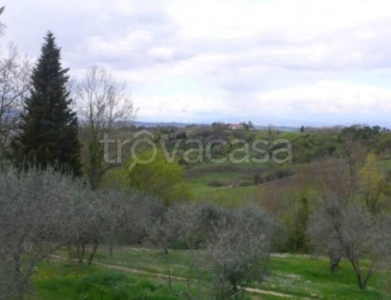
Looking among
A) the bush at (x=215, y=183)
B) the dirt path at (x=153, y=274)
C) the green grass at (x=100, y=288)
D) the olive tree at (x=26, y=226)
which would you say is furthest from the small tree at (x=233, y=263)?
the bush at (x=215, y=183)

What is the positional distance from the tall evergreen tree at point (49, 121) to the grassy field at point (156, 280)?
8.07 meters

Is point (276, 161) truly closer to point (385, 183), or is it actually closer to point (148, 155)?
point (385, 183)

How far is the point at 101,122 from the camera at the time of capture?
43.7 meters

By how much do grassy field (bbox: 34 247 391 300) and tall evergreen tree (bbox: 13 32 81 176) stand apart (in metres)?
8.07

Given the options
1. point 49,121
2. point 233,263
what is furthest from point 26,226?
point 49,121

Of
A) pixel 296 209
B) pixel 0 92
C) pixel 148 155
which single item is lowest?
pixel 296 209

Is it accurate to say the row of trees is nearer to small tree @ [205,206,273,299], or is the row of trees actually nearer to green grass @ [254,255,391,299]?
small tree @ [205,206,273,299]

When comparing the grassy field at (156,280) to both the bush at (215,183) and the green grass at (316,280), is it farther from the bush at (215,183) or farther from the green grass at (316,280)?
the bush at (215,183)

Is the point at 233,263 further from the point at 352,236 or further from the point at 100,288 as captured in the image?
the point at 352,236

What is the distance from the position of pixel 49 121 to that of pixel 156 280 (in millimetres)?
17900

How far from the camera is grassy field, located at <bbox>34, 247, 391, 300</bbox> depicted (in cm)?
1909

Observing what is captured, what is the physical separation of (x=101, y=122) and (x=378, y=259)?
1039 inches

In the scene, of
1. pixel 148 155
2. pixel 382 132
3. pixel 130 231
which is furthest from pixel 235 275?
pixel 382 132

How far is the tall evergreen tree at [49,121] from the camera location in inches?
1403
